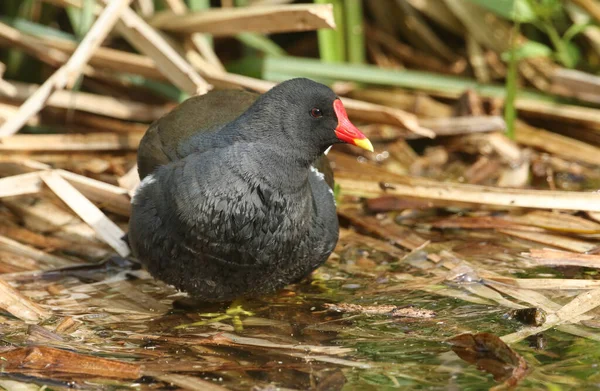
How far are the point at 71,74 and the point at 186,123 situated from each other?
0.86m

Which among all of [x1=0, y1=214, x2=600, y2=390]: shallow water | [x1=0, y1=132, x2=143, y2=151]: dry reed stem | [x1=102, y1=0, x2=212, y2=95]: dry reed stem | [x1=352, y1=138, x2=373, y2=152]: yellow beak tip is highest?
[x1=102, y1=0, x2=212, y2=95]: dry reed stem

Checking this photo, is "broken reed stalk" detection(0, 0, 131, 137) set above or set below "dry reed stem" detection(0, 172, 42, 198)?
above

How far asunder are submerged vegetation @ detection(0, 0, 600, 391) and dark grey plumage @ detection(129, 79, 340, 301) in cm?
19

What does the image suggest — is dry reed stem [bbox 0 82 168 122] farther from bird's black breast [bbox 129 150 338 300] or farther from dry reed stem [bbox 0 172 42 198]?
bird's black breast [bbox 129 150 338 300]

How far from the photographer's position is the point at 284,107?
3.25m

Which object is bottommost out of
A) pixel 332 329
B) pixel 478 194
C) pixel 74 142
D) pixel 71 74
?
pixel 332 329

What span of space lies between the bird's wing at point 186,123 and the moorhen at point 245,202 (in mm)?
63

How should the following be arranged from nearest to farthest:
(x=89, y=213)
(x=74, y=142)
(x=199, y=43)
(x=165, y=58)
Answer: (x=89, y=213)
(x=165, y=58)
(x=74, y=142)
(x=199, y=43)

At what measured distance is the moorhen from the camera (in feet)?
10.3

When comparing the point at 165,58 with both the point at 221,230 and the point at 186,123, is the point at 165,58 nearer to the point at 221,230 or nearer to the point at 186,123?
the point at 186,123

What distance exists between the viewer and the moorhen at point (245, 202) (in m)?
3.15

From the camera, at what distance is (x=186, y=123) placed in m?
3.61

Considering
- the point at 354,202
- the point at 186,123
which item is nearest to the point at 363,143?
the point at 186,123

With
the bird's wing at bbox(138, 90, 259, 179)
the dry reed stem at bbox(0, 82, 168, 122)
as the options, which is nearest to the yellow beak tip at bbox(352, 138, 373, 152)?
the bird's wing at bbox(138, 90, 259, 179)
